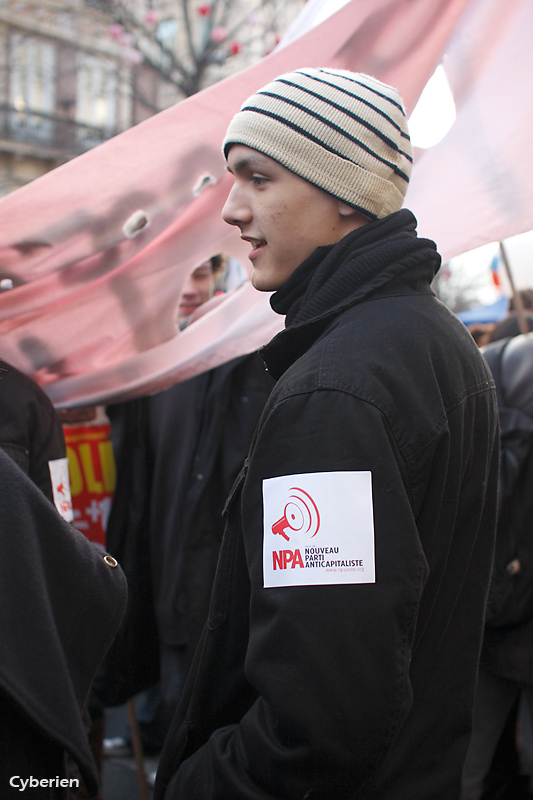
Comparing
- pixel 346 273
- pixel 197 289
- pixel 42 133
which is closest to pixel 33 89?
pixel 42 133

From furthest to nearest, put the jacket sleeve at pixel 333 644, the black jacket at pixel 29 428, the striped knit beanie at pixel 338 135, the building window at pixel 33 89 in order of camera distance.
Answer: the building window at pixel 33 89 < the black jacket at pixel 29 428 < the striped knit beanie at pixel 338 135 < the jacket sleeve at pixel 333 644

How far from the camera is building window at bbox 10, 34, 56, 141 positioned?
55.8 feet

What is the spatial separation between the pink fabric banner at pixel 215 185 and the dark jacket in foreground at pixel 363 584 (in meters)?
0.80

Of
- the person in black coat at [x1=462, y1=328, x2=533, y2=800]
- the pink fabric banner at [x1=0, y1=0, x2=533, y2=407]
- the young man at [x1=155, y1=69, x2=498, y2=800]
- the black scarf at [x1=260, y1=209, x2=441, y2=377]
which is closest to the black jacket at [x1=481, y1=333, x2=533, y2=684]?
the person in black coat at [x1=462, y1=328, x2=533, y2=800]

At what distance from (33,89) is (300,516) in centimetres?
2077

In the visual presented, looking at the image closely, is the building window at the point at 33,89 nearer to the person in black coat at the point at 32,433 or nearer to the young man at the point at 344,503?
the person in black coat at the point at 32,433

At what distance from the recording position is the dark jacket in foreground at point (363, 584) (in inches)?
41.7

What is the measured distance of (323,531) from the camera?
3.60 ft

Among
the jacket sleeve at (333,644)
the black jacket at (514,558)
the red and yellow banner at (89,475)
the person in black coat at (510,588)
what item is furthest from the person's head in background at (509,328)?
the jacket sleeve at (333,644)

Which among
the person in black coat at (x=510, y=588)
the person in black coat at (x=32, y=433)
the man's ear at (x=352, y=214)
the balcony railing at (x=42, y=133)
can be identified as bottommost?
the person in black coat at (x=510, y=588)

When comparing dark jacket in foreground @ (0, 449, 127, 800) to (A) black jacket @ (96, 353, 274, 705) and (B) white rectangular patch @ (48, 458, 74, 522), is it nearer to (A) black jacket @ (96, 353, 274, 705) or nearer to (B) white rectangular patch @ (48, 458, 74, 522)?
(B) white rectangular patch @ (48, 458, 74, 522)

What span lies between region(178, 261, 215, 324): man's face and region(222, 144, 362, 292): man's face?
1657mm

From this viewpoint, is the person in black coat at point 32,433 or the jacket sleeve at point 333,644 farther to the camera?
the person in black coat at point 32,433

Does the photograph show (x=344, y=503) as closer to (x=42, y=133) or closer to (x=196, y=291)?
(x=196, y=291)
